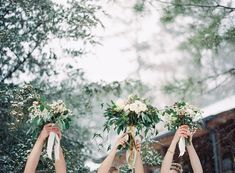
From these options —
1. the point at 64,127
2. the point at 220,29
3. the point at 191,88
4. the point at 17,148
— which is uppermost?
the point at 220,29

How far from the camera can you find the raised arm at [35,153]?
4168mm

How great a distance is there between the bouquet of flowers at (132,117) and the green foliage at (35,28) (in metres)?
4.24

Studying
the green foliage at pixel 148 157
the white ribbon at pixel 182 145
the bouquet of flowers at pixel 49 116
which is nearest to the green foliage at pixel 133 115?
the white ribbon at pixel 182 145

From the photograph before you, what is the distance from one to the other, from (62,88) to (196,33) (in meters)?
3.33

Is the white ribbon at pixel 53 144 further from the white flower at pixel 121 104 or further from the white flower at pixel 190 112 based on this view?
the white flower at pixel 190 112

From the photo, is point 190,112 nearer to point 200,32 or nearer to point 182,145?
point 182,145

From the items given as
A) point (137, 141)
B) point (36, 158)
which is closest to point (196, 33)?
point (137, 141)

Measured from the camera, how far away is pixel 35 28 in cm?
927

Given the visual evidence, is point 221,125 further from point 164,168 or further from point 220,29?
point 164,168

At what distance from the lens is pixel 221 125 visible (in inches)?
476

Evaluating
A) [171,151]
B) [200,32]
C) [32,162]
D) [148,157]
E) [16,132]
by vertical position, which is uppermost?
[200,32]

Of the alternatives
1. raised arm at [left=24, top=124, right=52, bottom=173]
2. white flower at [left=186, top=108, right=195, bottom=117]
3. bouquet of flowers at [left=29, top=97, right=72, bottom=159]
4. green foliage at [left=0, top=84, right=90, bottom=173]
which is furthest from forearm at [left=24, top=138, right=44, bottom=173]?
green foliage at [left=0, top=84, right=90, bottom=173]

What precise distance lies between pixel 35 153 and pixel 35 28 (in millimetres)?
5460

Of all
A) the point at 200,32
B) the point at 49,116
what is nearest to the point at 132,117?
the point at 49,116
